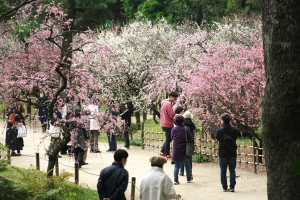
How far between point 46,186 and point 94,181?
85.1 inches

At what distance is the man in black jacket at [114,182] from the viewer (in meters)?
6.53

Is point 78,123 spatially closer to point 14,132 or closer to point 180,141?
point 180,141

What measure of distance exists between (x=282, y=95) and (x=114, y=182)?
2.52 metres

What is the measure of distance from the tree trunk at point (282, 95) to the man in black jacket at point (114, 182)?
1.99m

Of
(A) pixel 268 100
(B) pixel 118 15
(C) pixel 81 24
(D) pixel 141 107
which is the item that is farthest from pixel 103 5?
(B) pixel 118 15

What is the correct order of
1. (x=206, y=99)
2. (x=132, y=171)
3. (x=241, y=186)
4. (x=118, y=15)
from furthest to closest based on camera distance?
(x=118, y=15) → (x=206, y=99) → (x=132, y=171) → (x=241, y=186)

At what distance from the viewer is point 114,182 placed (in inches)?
258

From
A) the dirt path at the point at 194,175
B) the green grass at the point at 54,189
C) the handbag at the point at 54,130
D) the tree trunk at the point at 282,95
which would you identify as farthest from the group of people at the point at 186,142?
the tree trunk at the point at 282,95

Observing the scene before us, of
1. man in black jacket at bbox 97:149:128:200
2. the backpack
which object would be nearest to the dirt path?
the backpack

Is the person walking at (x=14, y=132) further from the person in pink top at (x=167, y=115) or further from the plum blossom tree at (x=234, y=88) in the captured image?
the plum blossom tree at (x=234, y=88)

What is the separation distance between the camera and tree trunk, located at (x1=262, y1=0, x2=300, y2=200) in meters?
5.29

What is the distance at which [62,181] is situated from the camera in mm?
9648

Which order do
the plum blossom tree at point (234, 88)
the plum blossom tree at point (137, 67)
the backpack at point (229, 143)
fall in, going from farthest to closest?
1. the plum blossom tree at point (137, 67)
2. the plum blossom tree at point (234, 88)
3. the backpack at point (229, 143)

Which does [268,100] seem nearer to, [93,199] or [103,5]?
[93,199]
